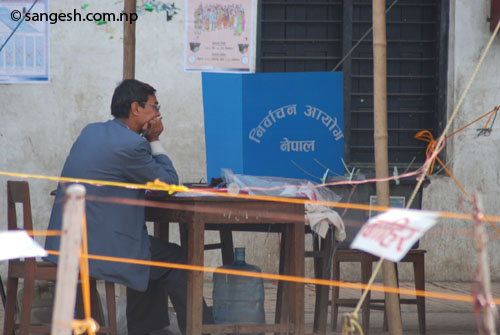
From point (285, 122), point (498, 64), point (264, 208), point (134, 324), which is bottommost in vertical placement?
point (134, 324)

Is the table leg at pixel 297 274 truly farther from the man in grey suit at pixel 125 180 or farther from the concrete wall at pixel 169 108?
the concrete wall at pixel 169 108

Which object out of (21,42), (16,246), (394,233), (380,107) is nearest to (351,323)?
(394,233)

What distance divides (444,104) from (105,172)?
4.34 m

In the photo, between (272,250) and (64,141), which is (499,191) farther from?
(64,141)

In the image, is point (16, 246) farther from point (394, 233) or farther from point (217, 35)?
point (217, 35)

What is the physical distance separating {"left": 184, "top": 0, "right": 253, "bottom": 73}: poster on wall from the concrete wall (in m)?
0.10

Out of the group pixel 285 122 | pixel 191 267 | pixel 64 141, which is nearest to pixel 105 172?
pixel 191 267

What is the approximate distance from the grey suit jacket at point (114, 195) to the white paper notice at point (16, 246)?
1.36 metres

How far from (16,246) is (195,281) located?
1.47 meters

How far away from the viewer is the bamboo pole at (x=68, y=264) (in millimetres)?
2070

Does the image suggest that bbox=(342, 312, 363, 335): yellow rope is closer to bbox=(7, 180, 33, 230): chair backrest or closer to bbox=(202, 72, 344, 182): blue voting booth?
bbox=(7, 180, 33, 230): chair backrest

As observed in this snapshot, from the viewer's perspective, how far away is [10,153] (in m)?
7.20

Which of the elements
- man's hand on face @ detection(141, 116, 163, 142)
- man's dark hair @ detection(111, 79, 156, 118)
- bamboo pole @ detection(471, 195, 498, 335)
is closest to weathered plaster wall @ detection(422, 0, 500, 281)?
man's hand on face @ detection(141, 116, 163, 142)

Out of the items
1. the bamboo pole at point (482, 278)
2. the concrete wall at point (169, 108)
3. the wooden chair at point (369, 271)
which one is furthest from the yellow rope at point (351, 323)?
the concrete wall at point (169, 108)
